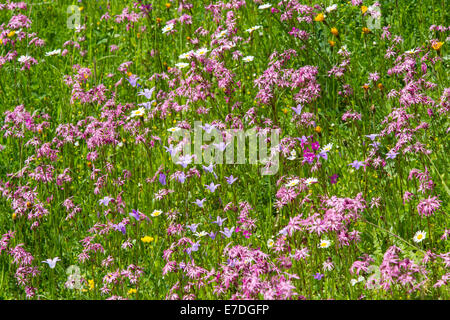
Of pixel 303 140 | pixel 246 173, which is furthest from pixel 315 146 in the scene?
pixel 246 173

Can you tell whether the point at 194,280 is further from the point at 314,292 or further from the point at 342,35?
the point at 342,35

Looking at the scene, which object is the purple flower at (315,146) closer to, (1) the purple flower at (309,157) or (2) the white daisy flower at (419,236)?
(1) the purple flower at (309,157)

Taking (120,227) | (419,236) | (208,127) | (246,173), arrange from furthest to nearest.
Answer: (246,173) → (208,127) → (120,227) → (419,236)

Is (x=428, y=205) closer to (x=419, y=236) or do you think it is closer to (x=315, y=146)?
(x=419, y=236)

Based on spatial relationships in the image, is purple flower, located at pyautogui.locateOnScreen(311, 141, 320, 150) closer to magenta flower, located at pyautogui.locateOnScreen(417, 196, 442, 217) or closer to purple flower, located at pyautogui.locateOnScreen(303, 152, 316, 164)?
purple flower, located at pyautogui.locateOnScreen(303, 152, 316, 164)

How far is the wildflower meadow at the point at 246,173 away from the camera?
3121mm

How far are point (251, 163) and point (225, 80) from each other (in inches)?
23.1

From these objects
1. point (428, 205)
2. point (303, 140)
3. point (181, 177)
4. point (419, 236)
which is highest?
point (303, 140)

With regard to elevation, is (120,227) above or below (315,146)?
below

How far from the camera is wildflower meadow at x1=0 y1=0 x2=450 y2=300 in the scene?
3121mm

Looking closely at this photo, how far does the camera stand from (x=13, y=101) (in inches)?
213

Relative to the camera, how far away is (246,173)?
14.1 ft

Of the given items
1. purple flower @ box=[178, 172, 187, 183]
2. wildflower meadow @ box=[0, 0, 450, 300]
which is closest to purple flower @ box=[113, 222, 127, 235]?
wildflower meadow @ box=[0, 0, 450, 300]

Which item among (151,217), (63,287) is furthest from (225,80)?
(63,287)
